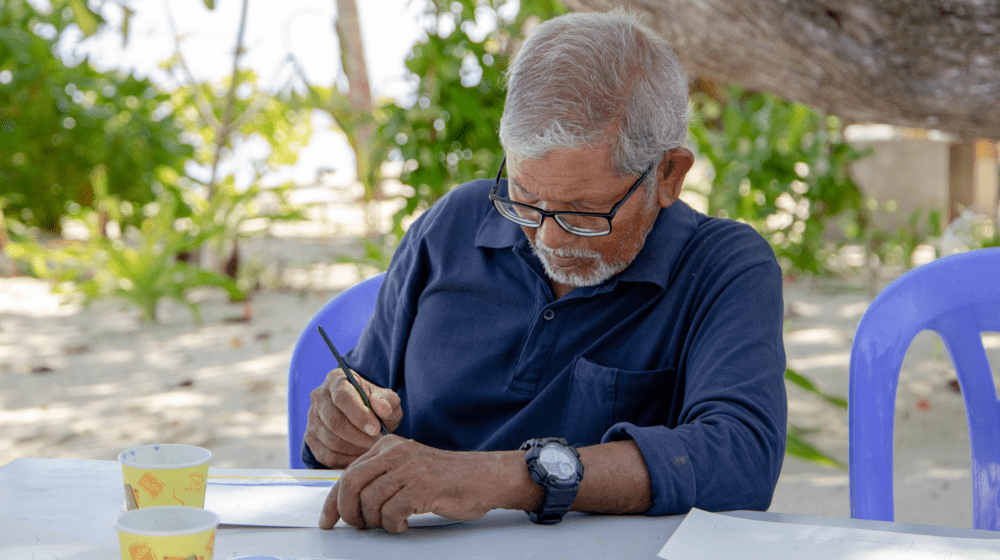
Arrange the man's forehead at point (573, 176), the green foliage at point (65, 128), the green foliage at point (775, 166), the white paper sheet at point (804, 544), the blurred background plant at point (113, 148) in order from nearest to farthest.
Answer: the white paper sheet at point (804, 544), the man's forehead at point (573, 176), the green foliage at point (775, 166), the blurred background plant at point (113, 148), the green foliage at point (65, 128)

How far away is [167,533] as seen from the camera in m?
0.82

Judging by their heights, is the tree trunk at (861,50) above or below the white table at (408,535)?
above

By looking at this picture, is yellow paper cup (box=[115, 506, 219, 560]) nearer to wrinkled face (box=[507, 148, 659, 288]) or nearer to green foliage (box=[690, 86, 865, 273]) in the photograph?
wrinkled face (box=[507, 148, 659, 288])

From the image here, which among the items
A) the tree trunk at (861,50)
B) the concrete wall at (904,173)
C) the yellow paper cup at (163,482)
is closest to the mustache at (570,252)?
the yellow paper cup at (163,482)

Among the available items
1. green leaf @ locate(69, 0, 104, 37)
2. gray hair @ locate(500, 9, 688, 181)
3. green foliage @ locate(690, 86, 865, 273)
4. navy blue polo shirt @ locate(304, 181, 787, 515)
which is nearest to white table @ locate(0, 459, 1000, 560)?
navy blue polo shirt @ locate(304, 181, 787, 515)

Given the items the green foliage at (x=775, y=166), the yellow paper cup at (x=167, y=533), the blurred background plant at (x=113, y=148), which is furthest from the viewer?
the blurred background plant at (x=113, y=148)

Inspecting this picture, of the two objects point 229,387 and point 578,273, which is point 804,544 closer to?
point 578,273

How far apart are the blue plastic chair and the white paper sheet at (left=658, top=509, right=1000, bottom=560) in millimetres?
931

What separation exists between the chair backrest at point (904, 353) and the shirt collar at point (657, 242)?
13.6 inches

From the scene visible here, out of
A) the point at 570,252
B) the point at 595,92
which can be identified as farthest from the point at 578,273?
the point at 595,92

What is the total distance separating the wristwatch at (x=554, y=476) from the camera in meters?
1.15

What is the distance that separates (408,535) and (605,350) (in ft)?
1.75

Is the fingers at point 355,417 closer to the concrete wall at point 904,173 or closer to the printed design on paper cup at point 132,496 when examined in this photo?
the printed design on paper cup at point 132,496

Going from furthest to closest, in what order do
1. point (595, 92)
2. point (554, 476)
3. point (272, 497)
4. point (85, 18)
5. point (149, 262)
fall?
point (149, 262), point (85, 18), point (595, 92), point (272, 497), point (554, 476)
